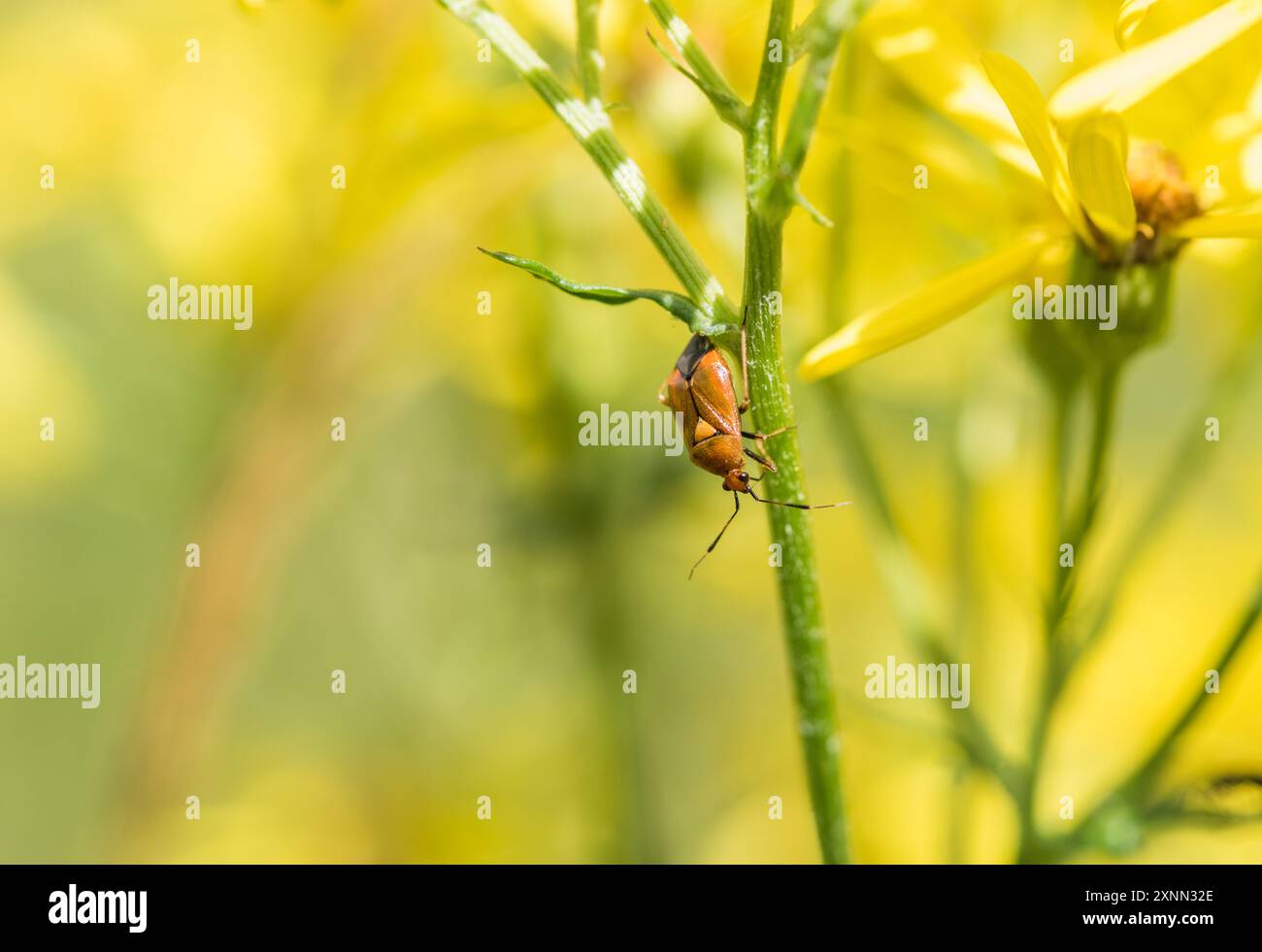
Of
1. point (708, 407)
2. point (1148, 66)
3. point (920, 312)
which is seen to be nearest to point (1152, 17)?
point (1148, 66)

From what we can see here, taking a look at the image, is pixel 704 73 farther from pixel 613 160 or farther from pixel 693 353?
pixel 693 353

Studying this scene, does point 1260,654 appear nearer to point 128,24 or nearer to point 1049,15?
point 1049,15

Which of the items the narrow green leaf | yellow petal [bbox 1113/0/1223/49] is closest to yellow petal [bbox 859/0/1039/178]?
yellow petal [bbox 1113/0/1223/49]

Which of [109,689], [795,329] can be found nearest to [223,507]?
[795,329]

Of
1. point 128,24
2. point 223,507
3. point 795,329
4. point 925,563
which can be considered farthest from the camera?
point 128,24

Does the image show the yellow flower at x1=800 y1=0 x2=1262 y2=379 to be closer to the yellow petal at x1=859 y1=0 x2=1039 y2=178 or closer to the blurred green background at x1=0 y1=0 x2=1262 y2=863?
the yellow petal at x1=859 y1=0 x2=1039 y2=178

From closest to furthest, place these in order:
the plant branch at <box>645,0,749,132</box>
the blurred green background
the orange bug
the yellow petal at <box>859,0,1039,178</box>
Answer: the plant branch at <box>645,0,749,132</box>
the orange bug
the yellow petal at <box>859,0,1039,178</box>
the blurred green background
